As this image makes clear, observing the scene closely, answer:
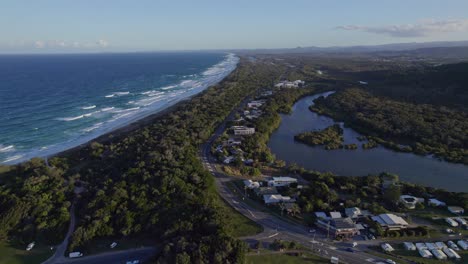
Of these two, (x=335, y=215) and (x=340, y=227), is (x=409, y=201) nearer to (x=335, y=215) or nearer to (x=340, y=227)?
(x=335, y=215)

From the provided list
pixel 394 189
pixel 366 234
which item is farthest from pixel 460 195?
pixel 366 234

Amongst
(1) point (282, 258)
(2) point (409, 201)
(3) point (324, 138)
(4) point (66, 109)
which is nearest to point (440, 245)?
(2) point (409, 201)

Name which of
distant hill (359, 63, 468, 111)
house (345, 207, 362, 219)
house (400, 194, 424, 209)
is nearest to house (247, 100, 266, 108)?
distant hill (359, 63, 468, 111)

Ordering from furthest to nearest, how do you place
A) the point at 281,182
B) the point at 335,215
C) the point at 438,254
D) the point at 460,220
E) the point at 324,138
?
1. the point at 324,138
2. the point at 281,182
3. the point at 335,215
4. the point at 460,220
5. the point at 438,254

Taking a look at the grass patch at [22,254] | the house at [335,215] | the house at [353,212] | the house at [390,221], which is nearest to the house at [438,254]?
the house at [390,221]

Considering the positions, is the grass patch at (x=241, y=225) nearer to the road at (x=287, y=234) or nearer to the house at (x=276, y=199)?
the road at (x=287, y=234)

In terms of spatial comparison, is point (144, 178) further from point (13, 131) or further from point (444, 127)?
point (444, 127)
